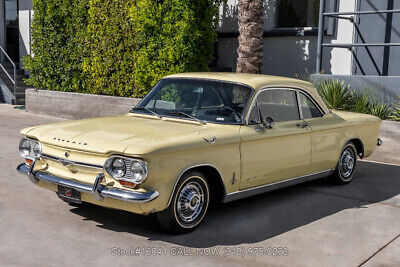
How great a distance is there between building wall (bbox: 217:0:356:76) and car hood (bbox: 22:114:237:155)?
7659 mm

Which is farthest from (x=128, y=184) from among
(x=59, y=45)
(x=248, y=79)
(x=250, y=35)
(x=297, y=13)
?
(x=59, y=45)

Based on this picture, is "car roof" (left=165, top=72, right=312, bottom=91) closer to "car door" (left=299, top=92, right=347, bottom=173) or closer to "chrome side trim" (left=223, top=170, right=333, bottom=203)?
"car door" (left=299, top=92, right=347, bottom=173)

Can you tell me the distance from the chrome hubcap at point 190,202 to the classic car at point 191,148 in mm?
10

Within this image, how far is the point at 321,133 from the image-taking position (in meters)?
6.93

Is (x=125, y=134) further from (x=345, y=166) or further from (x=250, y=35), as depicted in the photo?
(x=250, y=35)

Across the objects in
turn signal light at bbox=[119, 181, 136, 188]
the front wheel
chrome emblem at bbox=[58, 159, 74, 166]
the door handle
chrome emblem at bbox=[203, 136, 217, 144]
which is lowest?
the front wheel

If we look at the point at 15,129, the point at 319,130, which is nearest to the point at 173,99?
the point at 319,130

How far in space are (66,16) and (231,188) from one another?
35.0 feet

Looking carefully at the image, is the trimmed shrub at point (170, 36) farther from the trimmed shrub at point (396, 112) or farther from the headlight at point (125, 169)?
the headlight at point (125, 169)

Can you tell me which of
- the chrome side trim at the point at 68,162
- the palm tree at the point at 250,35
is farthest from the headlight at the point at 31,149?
the palm tree at the point at 250,35

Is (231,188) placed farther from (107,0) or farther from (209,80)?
(107,0)

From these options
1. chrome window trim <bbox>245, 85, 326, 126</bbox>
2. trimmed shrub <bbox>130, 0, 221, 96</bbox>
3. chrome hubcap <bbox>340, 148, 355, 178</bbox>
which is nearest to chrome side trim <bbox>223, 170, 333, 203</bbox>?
chrome hubcap <bbox>340, 148, 355, 178</bbox>

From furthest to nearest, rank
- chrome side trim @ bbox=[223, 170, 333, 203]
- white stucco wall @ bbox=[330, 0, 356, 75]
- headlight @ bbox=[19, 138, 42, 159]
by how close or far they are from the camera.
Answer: white stucco wall @ bbox=[330, 0, 356, 75] < chrome side trim @ bbox=[223, 170, 333, 203] < headlight @ bbox=[19, 138, 42, 159]

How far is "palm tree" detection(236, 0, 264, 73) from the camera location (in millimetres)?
11430
